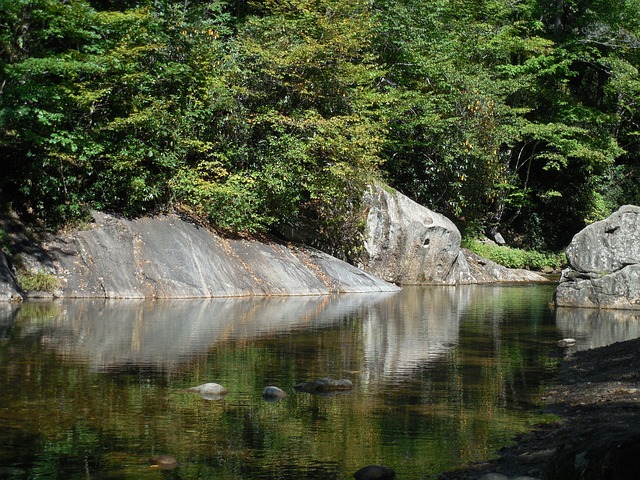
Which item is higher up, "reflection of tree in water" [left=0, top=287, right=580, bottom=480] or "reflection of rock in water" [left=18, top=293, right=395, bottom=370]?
"reflection of rock in water" [left=18, top=293, right=395, bottom=370]

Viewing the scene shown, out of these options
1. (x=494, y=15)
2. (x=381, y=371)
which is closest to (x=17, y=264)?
(x=381, y=371)

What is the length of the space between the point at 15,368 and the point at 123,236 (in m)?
13.2

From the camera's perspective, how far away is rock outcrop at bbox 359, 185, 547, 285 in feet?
108

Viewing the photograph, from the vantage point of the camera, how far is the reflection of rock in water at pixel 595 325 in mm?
17484

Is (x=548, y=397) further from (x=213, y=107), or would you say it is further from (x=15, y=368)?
(x=213, y=107)

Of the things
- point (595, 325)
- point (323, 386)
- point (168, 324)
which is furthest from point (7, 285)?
point (595, 325)

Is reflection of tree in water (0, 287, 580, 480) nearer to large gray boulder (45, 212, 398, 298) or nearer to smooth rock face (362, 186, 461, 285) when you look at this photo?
large gray boulder (45, 212, 398, 298)

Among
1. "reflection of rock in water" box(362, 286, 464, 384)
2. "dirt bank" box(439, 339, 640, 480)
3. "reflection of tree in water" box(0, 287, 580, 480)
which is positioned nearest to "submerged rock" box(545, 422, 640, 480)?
"dirt bank" box(439, 339, 640, 480)

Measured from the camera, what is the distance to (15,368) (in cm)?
1206

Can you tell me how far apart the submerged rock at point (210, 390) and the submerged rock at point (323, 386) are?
1.10 m

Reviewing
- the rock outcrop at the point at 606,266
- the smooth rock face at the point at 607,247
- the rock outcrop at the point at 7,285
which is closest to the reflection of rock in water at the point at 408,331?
the rock outcrop at the point at 606,266

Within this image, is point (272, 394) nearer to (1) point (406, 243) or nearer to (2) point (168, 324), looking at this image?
(2) point (168, 324)

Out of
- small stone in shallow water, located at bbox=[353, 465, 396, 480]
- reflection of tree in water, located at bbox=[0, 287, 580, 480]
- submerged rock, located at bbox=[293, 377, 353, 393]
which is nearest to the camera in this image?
small stone in shallow water, located at bbox=[353, 465, 396, 480]

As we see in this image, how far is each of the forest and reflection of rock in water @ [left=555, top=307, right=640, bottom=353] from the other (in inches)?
401
